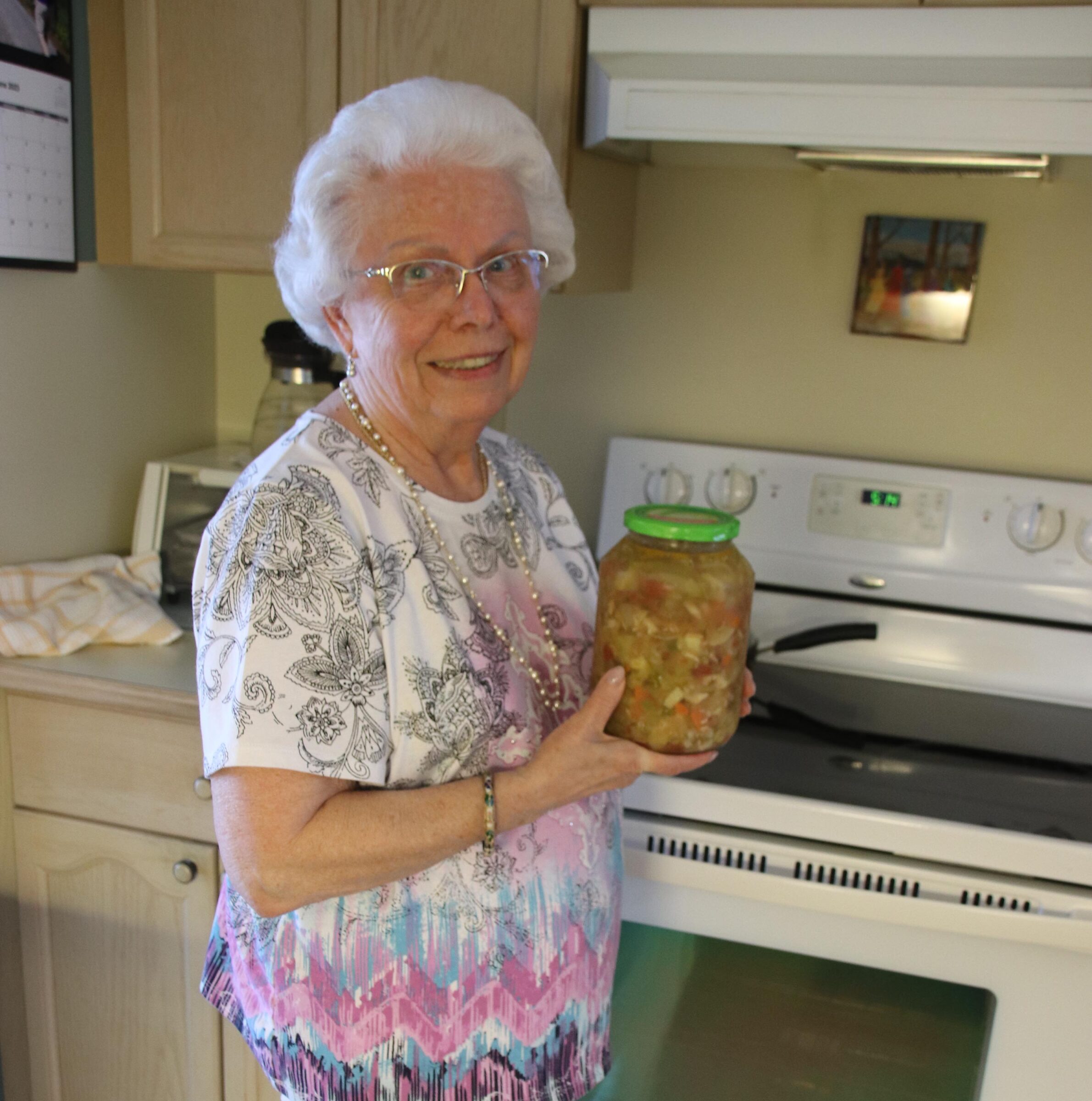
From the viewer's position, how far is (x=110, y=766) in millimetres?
1362

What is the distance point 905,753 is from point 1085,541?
455mm

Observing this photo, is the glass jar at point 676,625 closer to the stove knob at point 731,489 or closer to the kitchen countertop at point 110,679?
the kitchen countertop at point 110,679

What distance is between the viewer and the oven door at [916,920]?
3.58 feet

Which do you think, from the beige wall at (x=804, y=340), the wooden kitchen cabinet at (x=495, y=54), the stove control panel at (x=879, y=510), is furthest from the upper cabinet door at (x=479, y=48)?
the stove control panel at (x=879, y=510)

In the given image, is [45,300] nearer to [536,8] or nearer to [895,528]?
[536,8]

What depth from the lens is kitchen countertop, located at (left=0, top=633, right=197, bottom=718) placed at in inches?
51.1

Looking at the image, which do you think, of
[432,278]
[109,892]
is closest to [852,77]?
[432,278]

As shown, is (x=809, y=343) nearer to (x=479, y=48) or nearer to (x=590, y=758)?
(x=479, y=48)

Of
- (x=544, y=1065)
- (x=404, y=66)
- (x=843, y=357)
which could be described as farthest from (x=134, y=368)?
(x=544, y=1065)

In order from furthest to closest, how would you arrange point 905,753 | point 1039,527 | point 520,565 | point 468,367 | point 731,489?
point 731,489 → point 1039,527 → point 905,753 → point 520,565 → point 468,367

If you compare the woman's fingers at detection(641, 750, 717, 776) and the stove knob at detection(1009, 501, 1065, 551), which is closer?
the woman's fingers at detection(641, 750, 717, 776)

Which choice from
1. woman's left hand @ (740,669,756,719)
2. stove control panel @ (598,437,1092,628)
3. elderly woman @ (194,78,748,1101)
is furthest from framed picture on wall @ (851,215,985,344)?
woman's left hand @ (740,669,756,719)

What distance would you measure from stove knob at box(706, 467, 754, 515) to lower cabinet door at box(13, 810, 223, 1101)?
0.85 m

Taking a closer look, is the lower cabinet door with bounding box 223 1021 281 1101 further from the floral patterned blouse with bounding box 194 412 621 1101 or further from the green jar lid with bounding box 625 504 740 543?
the green jar lid with bounding box 625 504 740 543
